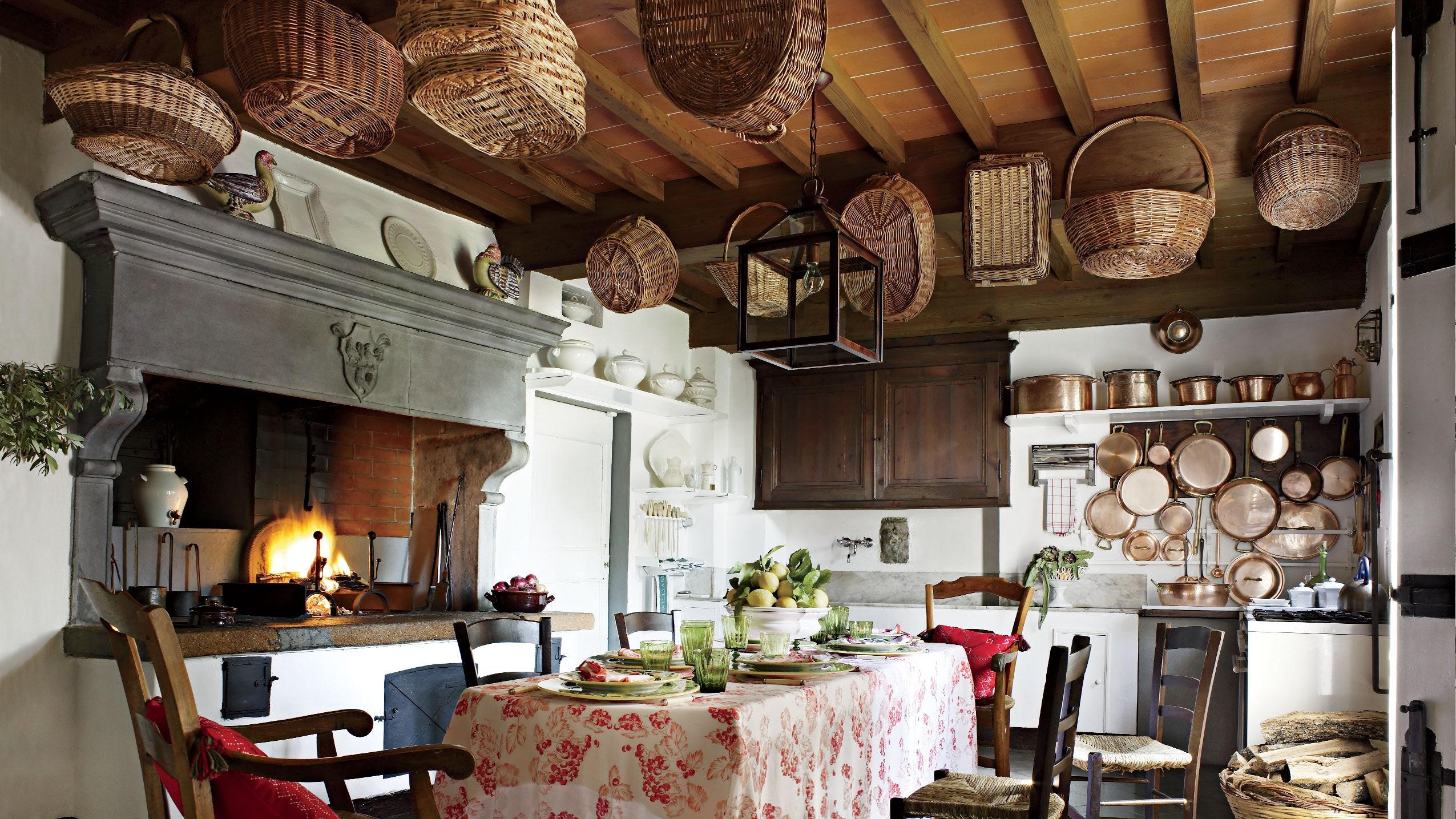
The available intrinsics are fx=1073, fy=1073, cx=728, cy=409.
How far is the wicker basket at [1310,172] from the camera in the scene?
128 inches

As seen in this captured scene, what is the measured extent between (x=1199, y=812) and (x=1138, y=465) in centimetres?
241

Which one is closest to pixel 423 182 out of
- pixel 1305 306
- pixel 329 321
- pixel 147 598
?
pixel 329 321

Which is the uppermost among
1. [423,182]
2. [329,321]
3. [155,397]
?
[423,182]

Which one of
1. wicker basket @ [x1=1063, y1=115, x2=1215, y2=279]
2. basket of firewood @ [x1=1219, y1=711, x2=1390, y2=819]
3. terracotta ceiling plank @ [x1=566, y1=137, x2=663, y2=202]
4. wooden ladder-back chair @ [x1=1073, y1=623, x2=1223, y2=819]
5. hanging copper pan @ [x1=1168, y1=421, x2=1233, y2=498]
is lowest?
basket of firewood @ [x1=1219, y1=711, x2=1390, y2=819]

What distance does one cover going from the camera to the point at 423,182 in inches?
182

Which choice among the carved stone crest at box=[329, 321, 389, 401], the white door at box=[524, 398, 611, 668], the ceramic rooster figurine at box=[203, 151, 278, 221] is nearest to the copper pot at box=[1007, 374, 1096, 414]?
the white door at box=[524, 398, 611, 668]

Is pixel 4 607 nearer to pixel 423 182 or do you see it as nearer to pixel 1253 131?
pixel 423 182

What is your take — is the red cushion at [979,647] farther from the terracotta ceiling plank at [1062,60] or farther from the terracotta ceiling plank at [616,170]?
the terracotta ceiling plank at [616,170]

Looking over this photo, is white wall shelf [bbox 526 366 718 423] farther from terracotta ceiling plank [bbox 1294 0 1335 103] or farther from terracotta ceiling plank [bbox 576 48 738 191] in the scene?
terracotta ceiling plank [bbox 1294 0 1335 103]

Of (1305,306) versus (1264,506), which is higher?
(1305,306)

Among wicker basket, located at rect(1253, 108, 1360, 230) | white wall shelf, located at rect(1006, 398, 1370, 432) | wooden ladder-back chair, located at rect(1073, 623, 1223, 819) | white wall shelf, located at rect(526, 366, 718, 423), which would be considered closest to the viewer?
wicker basket, located at rect(1253, 108, 1360, 230)

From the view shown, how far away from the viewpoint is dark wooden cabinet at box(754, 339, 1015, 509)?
6.62 m

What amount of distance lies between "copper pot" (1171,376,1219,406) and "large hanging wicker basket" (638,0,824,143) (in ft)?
14.7

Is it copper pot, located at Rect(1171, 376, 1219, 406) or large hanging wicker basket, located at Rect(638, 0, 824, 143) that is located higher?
large hanging wicker basket, located at Rect(638, 0, 824, 143)
